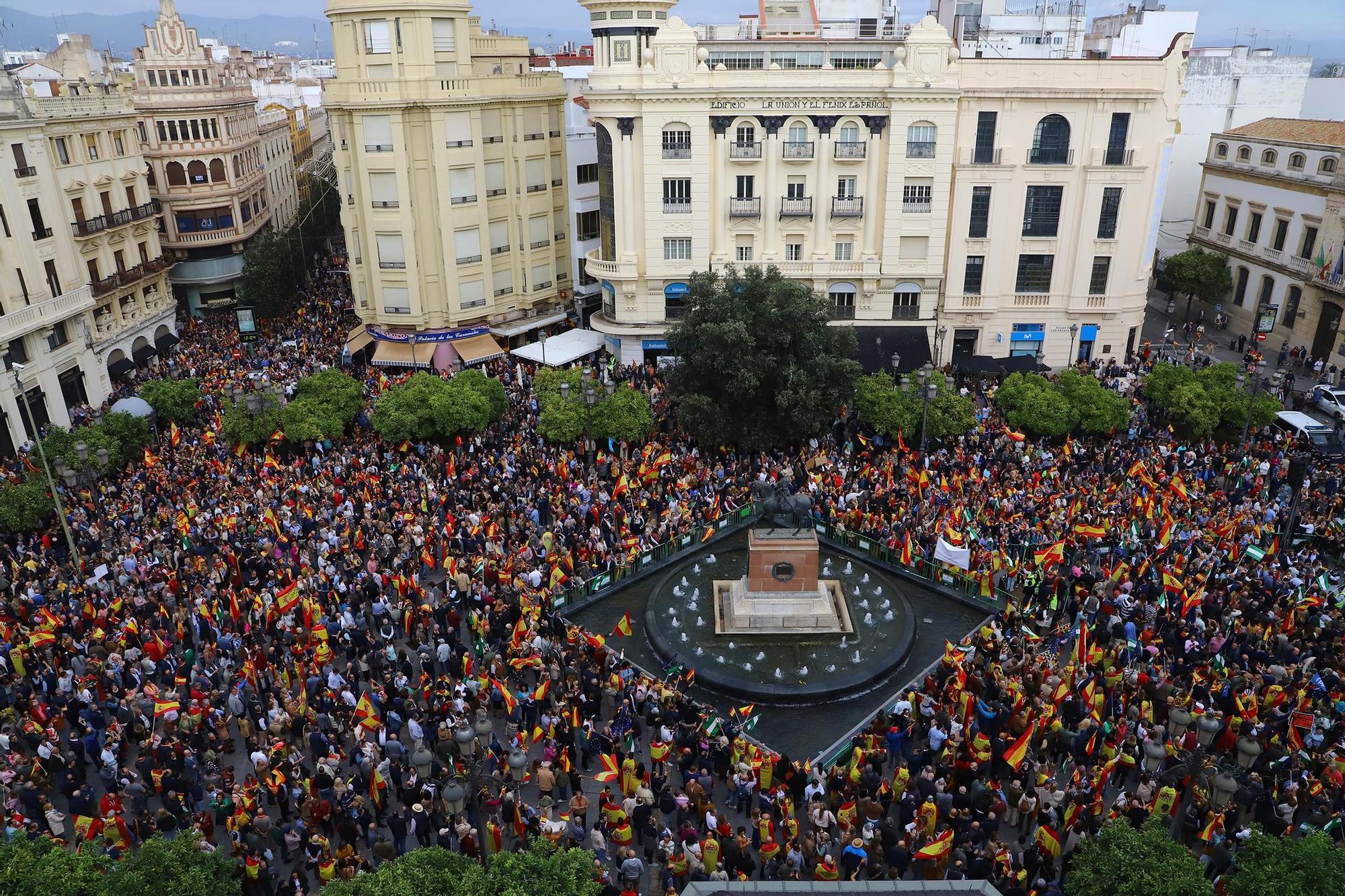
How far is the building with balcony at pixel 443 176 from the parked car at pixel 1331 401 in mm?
32506

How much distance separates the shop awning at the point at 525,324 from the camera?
149 feet

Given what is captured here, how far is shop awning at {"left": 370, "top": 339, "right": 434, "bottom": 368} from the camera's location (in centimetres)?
4350

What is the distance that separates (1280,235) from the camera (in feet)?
154

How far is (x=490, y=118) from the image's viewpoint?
43.3m

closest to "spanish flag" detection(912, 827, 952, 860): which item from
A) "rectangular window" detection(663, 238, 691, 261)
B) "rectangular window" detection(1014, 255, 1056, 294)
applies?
"rectangular window" detection(663, 238, 691, 261)

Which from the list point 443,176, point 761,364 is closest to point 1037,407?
point 761,364

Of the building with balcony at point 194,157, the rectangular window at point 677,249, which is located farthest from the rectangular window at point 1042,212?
the building with balcony at point 194,157

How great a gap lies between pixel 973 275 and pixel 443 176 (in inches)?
923

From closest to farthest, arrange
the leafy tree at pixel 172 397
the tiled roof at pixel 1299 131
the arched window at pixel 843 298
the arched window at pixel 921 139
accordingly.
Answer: the leafy tree at pixel 172 397, the arched window at pixel 921 139, the arched window at pixel 843 298, the tiled roof at pixel 1299 131

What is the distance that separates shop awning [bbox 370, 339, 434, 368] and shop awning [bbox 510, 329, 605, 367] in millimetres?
4071

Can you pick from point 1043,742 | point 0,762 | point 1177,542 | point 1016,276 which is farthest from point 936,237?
point 0,762

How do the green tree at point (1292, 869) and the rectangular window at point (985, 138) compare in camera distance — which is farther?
the rectangular window at point (985, 138)

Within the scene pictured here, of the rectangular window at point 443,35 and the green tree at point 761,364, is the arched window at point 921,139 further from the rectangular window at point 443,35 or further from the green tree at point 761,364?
the rectangular window at point 443,35

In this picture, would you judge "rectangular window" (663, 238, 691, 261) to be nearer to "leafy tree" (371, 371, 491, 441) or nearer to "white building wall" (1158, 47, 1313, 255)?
"leafy tree" (371, 371, 491, 441)
